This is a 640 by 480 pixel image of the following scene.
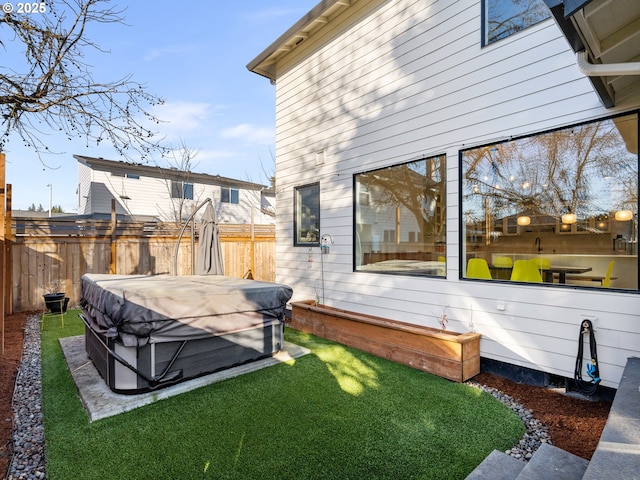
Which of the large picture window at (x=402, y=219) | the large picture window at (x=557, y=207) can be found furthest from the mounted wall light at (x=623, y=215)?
the large picture window at (x=402, y=219)

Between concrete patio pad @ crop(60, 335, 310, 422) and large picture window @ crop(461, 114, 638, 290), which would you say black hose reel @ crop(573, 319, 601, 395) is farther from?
concrete patio pad @ crop(60, 335, 310, 422)

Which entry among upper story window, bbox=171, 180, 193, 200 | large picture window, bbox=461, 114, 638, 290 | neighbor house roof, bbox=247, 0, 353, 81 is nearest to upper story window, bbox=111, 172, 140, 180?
upper story window, bbox=171, 180, 193, 200

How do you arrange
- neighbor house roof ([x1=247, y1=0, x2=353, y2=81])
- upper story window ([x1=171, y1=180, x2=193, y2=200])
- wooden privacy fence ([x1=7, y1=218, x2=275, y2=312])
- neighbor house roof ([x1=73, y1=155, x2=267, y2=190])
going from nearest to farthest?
1. neighbor house roof ([x1=247, y1=0, x2=353, y2=81])
2. wooden privacy fence ([x1=7, y1=218, x2=275, y2=312])
3. neighbor house roof ([x1=73, y1=155, x2=267, y2=190])
4. upper story window ([x1=171, y1=180, x2=193, y2=200])

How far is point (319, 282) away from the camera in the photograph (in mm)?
6199

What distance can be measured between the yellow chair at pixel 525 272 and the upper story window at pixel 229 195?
16434 millimetres

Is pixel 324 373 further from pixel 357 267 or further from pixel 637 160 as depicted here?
pixel 637 160

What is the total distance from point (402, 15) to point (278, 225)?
4198mm

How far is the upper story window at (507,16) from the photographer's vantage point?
11.6 ft

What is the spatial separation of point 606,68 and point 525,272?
90.6 inches

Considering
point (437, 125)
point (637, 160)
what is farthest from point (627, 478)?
point (437, 125)

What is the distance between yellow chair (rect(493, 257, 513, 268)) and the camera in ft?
13.2

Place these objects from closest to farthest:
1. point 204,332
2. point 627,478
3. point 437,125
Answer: point 627,478 < point 204,332 < point 437,125

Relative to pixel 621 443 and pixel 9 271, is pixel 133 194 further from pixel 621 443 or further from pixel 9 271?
pixel 621 443

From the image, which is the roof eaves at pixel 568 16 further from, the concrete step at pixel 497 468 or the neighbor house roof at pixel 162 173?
the neighbor house roof at pixel 162 173
